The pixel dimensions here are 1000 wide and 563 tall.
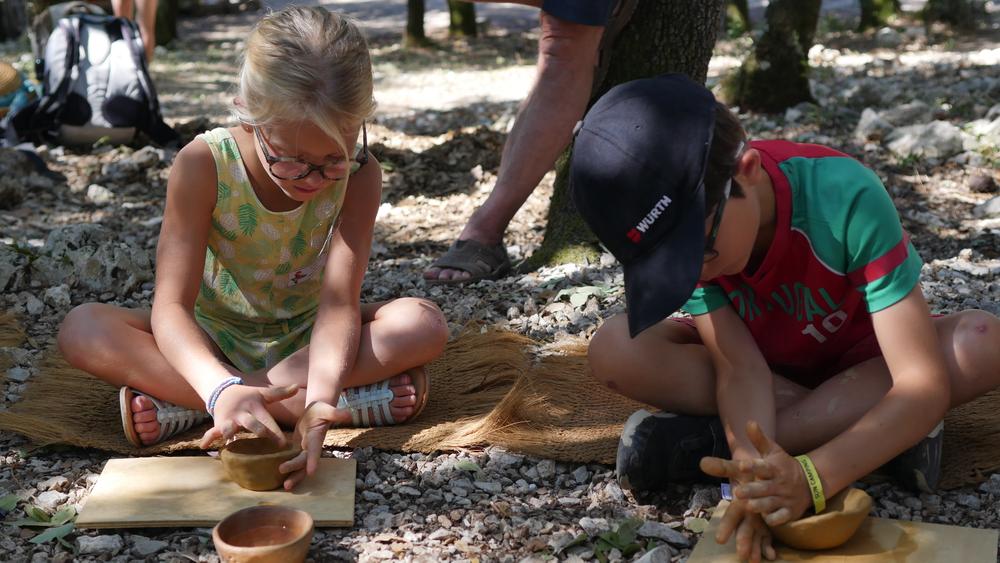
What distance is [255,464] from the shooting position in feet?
7.38

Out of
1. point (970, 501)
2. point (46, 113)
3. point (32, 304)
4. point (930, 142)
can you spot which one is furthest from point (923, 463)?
point (46, 113)

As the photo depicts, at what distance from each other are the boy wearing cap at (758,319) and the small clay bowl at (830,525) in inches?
1.1

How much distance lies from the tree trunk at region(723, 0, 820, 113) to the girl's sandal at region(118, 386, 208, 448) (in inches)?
179

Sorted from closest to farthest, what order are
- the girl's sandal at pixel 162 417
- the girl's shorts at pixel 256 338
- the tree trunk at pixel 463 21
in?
the girl's sandal at pixel 162 417 → the girl's shorts at pixel 256 338 → the tree trunk at pixel 463 21

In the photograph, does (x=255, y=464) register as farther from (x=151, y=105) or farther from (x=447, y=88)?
(x=447, y=88)

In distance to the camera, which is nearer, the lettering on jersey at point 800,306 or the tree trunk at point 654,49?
the lettering on jersey at point 800,306

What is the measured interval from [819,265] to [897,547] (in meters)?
0.55

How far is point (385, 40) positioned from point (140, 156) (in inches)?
271

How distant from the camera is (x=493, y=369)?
301 cm

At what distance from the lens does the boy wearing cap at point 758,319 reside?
1.79m

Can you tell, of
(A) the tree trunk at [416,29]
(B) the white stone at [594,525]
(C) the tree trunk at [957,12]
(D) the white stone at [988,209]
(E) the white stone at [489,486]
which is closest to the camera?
(B) the white stone at [594,525]

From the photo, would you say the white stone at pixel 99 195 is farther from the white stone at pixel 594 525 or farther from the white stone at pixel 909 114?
the white stone at pixel 909 114

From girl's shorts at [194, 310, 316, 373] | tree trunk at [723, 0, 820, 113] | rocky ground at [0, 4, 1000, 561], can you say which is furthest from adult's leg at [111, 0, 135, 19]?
girl's shorts at [194, 310, 316, 373]

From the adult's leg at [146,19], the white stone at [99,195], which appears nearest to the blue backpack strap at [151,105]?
the adult's leg at [146,19]
